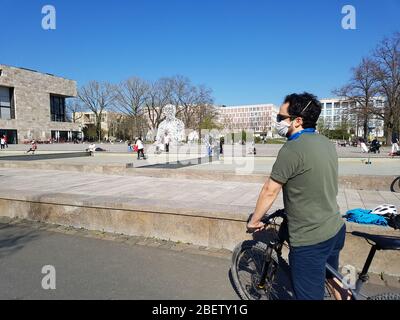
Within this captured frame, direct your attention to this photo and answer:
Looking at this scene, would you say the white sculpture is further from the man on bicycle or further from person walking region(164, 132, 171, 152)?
the man on bicycle

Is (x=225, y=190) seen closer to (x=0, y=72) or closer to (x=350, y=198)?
(x=350, y=198)

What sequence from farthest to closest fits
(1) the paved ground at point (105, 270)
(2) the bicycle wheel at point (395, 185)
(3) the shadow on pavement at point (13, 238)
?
1. (2) the bicycle wheel at point (395, 185)
2. (3) the shadow on pavement at point (13, 238)
3. (1) the paved ground at point (105, 270)

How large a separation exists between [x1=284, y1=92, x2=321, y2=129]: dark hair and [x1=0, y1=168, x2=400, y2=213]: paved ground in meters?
3.08

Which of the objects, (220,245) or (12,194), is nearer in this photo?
(220,245)

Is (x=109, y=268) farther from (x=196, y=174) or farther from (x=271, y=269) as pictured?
(x=196, y=174)

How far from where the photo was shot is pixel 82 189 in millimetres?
8297

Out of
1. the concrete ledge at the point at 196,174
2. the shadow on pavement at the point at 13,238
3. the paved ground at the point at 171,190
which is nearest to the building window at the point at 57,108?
the concrete ledge at the point at 196,174

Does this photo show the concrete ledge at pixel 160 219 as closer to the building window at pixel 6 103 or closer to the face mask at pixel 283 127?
the face mask at pixel 283 127

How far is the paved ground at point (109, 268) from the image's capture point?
342cm

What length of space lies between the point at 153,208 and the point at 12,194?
3605mm

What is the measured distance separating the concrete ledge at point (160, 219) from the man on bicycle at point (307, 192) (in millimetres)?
1990

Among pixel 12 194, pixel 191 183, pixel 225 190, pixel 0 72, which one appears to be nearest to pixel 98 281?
pixel 12 194

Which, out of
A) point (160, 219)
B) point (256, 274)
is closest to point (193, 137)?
point (160, 219)
